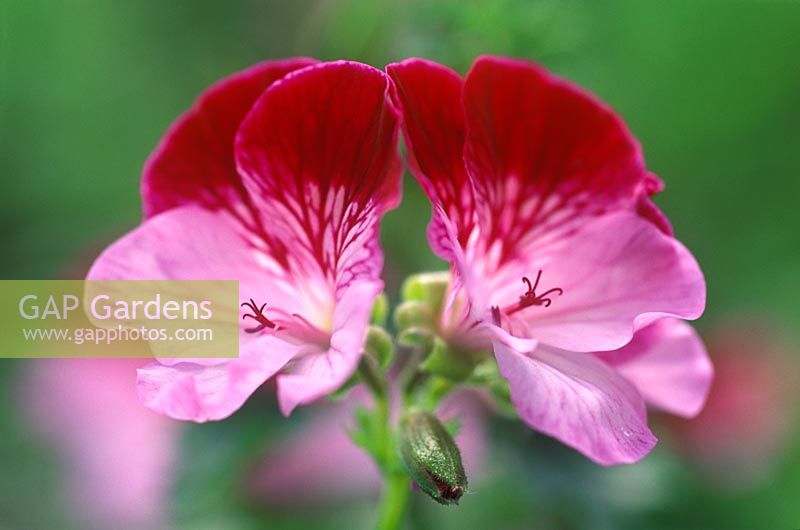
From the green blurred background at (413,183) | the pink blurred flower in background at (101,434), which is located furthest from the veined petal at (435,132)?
the pink blurred flower in background at (101,434)

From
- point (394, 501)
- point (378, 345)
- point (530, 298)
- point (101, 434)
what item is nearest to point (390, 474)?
point (394, 501)

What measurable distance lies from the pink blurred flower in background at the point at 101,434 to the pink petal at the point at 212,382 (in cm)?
67

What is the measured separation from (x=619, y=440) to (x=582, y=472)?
0.58 metres

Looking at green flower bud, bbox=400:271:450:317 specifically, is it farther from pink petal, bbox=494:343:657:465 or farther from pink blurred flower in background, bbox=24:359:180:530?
pink blurred flower in background, bbox=24:359:180:530

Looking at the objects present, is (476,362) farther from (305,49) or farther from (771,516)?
(305,49)

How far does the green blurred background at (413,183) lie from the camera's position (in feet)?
4.85

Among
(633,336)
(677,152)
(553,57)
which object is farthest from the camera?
(677,152)

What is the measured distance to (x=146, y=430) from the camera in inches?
71.7

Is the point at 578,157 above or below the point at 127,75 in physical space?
below

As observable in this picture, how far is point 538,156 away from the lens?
1.04m

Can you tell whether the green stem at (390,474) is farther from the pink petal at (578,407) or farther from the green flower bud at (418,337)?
the pink petal at (578,407)

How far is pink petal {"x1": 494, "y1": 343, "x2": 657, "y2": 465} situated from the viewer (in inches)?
34.0

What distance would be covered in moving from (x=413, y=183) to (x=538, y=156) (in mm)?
594

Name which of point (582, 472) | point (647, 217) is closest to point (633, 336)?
point (647, 217)
